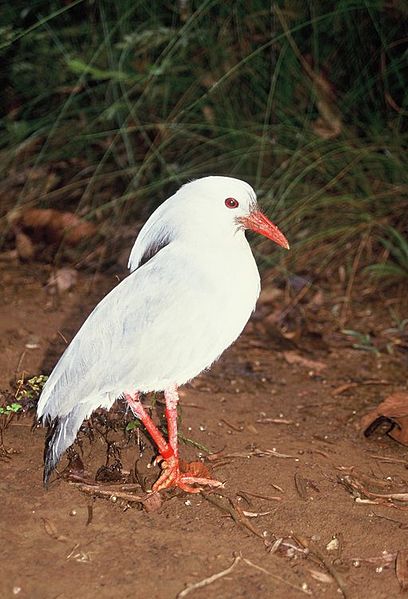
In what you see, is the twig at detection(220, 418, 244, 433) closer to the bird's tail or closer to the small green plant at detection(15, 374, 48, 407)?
the small green plant at detection(15, 374, 48, 407)

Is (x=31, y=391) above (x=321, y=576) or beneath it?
above

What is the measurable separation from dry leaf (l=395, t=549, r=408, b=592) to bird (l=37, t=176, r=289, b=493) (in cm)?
69

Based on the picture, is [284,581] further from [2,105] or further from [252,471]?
[2,105]

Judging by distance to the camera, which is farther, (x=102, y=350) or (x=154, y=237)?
(x=154, y=237)

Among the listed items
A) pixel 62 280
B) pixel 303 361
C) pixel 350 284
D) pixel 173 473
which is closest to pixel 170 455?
pixel 173 473

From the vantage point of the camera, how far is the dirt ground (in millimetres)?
2598

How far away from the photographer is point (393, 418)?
377cm

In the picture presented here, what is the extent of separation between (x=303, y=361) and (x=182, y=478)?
1.78m

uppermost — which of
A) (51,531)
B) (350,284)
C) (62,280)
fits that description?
(51,531)

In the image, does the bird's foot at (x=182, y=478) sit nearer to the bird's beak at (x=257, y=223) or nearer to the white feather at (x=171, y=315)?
the white feather at (x=171, y=315)

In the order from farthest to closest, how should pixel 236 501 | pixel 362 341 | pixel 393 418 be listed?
pixel 362 341
pixel 393 418
pixel 236 501

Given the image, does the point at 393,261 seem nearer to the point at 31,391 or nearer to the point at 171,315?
the point at 31,391

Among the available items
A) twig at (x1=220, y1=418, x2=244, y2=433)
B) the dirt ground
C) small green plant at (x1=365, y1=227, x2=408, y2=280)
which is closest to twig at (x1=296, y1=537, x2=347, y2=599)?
the dirt ground

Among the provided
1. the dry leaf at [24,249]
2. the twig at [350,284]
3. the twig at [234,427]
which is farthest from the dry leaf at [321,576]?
the dry leaf at [24,249]
